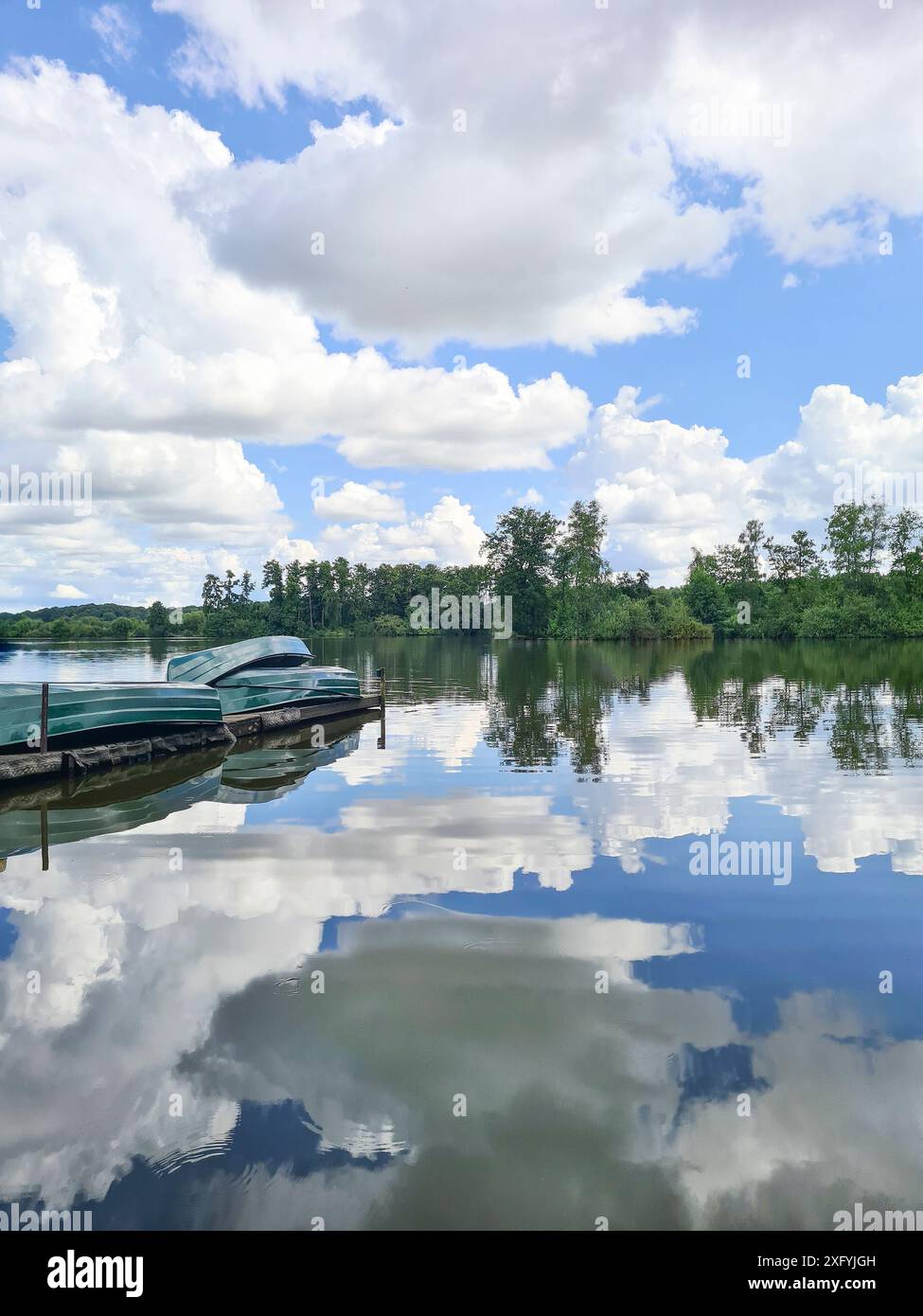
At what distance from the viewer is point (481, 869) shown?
906cm

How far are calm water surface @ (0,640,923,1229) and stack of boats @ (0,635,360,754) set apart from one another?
331 centimetres

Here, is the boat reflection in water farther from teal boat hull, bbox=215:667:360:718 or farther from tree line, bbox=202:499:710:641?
tree line, bbox=202:499:710:641

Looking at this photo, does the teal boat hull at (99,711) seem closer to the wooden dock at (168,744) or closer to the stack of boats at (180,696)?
the stack of boats at (180,696)

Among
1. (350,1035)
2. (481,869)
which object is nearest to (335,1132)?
(350,1035)

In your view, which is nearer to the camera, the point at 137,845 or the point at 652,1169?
the point at 652,1169

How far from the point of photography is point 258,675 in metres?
23.4

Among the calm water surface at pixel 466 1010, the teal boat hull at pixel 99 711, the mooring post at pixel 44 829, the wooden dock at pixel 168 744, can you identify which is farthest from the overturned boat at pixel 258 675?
the calm water surface at pixel 466 1010

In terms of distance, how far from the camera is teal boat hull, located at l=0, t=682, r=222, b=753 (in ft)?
50.0

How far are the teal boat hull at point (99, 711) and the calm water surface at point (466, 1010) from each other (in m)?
3.18

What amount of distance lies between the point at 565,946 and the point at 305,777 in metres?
9.66

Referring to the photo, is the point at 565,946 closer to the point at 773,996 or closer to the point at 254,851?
the point at 773,996

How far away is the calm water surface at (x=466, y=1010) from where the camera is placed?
3988 mm

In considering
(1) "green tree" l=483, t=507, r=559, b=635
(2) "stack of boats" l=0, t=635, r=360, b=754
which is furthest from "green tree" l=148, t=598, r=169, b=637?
(2) "stack of boats" l=0, t=635, r=360, b=754
